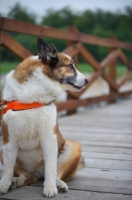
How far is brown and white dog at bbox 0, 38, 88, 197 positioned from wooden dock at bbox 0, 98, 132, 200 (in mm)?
97

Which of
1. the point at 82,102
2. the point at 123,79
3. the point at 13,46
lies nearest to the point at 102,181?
the point at 13,46

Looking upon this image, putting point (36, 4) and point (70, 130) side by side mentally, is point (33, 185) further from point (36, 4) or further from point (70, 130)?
point (36, 4)

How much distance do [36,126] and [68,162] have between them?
0.40 meters

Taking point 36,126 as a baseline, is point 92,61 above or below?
above

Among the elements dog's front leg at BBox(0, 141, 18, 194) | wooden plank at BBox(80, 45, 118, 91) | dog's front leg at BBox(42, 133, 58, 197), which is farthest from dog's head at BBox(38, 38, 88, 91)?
wooden plank at BBox(80, 45, 118, 91)

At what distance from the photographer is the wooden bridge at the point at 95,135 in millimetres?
2029

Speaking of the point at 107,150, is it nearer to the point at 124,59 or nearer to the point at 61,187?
the point at 61,187

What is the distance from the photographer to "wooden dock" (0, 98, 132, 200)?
1.98 meters

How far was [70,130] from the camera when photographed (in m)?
4.06

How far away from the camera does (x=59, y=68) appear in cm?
220

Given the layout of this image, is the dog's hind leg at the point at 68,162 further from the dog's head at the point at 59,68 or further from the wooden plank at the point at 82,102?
the wooden plank at the point at 82,102

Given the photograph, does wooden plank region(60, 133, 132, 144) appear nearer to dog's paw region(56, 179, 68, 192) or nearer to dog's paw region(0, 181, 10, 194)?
dog's paw region(56, 179, 68, 192)

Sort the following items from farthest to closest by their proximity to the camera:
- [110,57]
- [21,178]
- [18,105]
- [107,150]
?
1. [110,57]
2. [107,150]
3. [21,178]
4. [18,105]

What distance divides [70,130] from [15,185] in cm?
199
